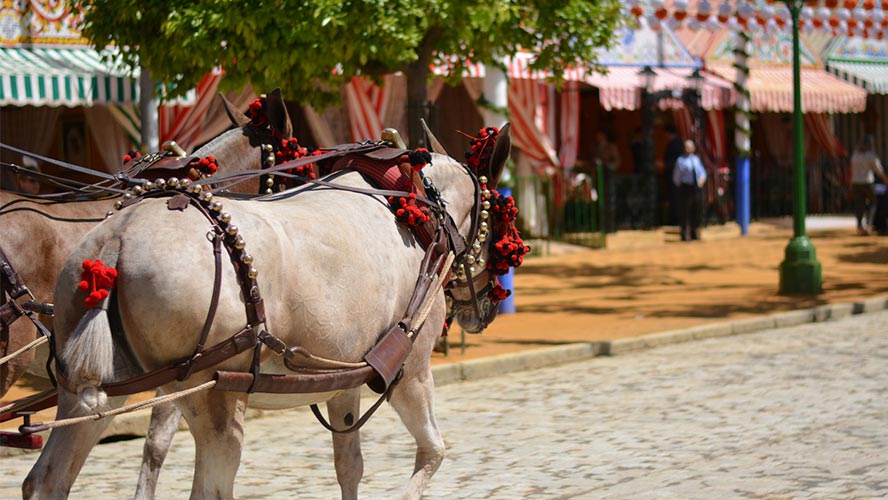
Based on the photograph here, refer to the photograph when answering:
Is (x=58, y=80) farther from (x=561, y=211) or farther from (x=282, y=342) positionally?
(x=282, y=342)

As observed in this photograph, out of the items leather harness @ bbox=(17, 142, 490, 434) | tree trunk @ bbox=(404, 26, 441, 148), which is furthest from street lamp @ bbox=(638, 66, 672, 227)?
leather harness @ bbox=(17, 142, 490, 434)

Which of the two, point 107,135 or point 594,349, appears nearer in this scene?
point 594,349

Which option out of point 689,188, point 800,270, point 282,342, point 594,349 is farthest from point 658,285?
point 282,342

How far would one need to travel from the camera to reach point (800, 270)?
52.7 feet

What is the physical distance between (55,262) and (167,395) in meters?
2.39

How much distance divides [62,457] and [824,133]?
30.1 metres

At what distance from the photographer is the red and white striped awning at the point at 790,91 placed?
27844 millimetres

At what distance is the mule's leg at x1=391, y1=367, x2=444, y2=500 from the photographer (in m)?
5.46

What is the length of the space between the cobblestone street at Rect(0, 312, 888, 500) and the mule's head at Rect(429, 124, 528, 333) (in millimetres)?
1193

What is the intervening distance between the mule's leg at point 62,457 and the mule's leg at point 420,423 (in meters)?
1.38

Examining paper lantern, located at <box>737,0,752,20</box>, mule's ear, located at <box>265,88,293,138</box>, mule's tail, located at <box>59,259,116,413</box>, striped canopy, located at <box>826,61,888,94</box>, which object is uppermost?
paper lantern, located at <box>737,0,752,20</box>

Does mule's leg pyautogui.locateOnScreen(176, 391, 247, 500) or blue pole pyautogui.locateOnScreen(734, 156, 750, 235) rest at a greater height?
blue pole pyautogui.locateOnScreen(734, 156, 750, 235)

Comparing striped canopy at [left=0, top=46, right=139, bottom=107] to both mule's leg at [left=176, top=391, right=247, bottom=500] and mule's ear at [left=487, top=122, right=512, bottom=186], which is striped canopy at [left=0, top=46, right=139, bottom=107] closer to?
mule's ear at [left=487, top=122, right=512, bottom=186]

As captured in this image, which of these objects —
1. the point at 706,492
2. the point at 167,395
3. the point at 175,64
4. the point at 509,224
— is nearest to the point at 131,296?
the point at 167,395
